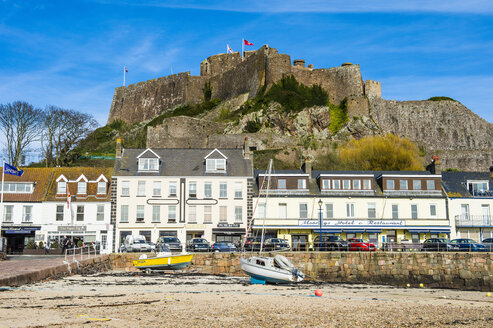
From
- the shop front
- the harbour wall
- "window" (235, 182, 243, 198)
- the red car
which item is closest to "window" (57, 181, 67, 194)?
the shop front

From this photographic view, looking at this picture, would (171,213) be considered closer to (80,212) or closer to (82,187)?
(80,212)

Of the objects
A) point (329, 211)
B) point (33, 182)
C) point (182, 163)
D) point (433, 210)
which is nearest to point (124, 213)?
point (182, 163)

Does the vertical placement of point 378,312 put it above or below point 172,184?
below

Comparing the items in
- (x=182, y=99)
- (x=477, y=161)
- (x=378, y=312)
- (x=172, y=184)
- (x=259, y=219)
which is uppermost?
(x=182, y=99)

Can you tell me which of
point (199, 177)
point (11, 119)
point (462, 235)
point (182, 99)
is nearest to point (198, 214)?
point (199, 177)

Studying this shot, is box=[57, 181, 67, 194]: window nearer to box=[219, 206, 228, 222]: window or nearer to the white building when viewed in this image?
the white building

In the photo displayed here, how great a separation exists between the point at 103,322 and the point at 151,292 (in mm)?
7222

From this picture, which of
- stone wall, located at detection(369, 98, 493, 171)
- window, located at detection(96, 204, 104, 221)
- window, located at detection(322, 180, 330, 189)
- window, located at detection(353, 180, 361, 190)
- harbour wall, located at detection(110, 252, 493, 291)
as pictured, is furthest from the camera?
stone wall, located at detection(369, 98, 493, 171)

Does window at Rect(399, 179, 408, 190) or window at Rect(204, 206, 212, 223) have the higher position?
window at Rect(399, 179, 408, 190)

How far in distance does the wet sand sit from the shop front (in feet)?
68.5

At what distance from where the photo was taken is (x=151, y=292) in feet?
64.9

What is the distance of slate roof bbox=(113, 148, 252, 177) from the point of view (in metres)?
43.5

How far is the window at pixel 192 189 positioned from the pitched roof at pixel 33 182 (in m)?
12.0

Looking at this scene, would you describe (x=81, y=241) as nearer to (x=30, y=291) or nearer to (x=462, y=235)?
(x=30, y=291)
